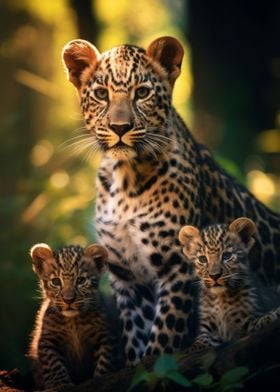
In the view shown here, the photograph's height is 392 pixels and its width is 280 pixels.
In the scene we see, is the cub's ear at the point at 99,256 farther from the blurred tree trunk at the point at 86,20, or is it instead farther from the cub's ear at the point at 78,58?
the blurred tree trunk at the point at 86,20

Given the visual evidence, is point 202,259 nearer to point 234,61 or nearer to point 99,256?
point 99,256

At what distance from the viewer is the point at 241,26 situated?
21.3 m

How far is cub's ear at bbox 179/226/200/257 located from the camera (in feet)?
34.4

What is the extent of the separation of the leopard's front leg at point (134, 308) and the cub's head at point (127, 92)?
132cm

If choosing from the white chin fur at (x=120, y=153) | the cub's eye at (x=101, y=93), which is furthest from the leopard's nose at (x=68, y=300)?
the cub's eye at (x=101, y=93)

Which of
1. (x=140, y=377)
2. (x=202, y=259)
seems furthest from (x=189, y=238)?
(x=140, y=377)

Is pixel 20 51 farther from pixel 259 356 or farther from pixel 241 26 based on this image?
pixel 259 356

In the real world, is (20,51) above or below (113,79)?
above

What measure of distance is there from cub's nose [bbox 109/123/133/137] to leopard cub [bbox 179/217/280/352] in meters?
0.96

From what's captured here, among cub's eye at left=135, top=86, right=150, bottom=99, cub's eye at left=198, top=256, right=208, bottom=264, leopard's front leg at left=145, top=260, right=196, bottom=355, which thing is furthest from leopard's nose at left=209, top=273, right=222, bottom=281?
cub's eye at left=135, top=86, right=150, bottom=99

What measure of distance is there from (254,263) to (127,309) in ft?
4.15

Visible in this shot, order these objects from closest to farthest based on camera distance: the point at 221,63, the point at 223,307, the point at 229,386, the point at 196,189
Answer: the point at 229,386 < the point at 223,307 < the point at 196,189 < the point at 221,63

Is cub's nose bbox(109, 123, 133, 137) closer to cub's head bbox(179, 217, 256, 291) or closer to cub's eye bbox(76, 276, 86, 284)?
cub's head bbox(179, 217, 256, 291)

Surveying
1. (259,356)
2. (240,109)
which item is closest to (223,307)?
(259,356)
